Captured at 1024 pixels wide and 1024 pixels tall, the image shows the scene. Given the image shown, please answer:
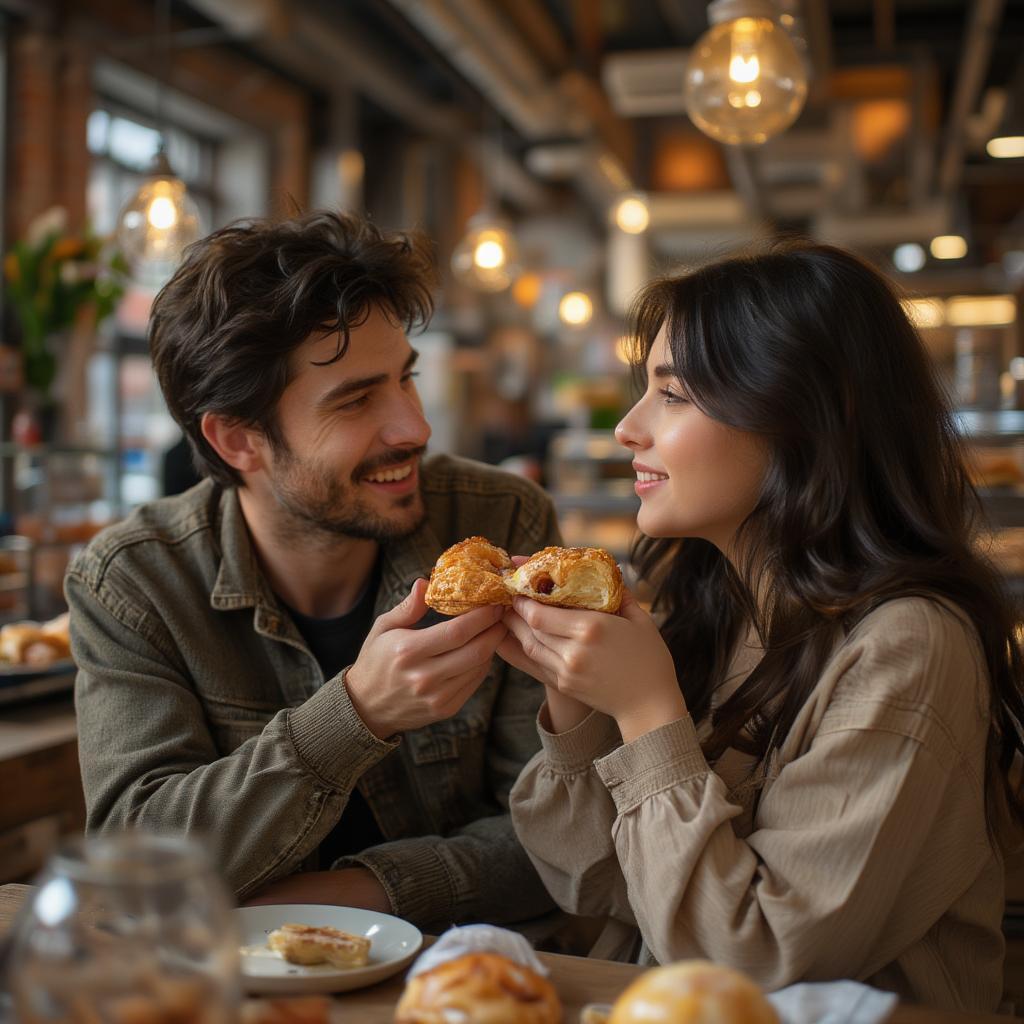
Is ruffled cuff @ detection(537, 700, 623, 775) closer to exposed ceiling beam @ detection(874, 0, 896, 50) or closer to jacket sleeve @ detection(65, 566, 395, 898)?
jacket sleeve @ detection(65, 566, 395, 898)

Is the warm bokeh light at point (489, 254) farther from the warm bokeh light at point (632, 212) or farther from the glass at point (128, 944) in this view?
the glass at point (128, 944)

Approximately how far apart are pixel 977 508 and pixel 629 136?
24.9 feet

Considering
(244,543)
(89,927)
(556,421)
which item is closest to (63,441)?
(244,543)

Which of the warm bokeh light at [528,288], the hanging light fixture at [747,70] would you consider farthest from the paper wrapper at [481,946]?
the warm bokeh light at [528,288]

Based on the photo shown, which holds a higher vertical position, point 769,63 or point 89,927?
point 769,63

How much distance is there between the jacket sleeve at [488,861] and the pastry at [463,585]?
18.1 inches

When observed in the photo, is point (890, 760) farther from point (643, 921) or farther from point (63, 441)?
point (63, 441)

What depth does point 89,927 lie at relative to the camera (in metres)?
0.73

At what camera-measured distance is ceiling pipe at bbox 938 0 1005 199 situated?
587 centimetres

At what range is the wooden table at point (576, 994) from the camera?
1.08 meters

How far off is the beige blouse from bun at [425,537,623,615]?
22 centimetres

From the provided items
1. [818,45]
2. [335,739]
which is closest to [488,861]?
[335,739]

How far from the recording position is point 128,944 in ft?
2.37

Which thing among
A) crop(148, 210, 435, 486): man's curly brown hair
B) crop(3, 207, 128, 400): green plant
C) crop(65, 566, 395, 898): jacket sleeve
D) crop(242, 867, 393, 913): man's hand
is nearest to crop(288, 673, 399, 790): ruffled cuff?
crop(65, 566, 395, 898): jacket sleeve
